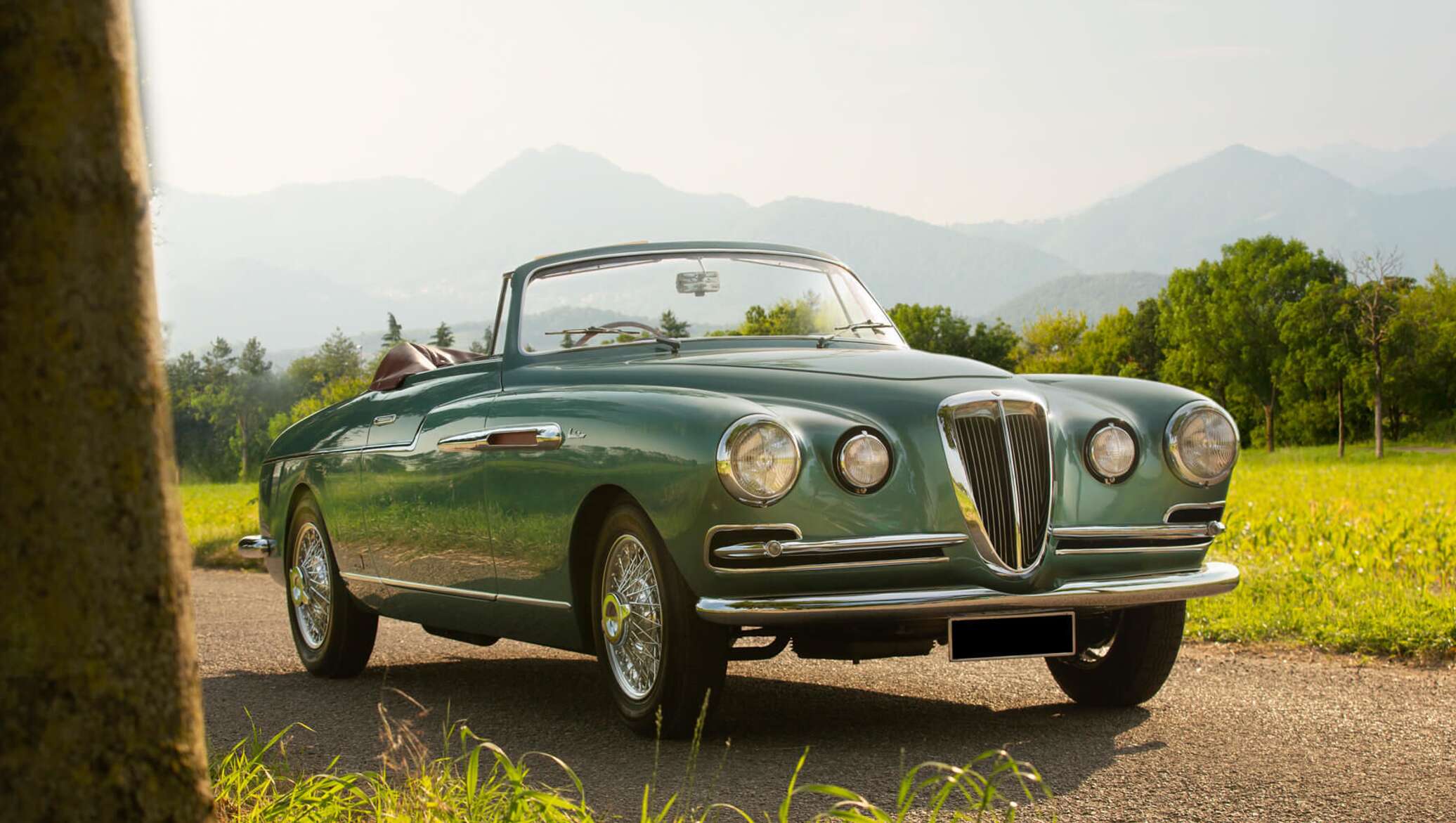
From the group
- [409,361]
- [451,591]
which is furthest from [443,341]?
[451,591]

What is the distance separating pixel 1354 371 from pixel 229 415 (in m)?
90.9

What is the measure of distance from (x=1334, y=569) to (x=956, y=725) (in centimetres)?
579

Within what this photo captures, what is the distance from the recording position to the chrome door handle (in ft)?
Answer: 18.6

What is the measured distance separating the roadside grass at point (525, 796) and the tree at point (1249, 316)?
2679 inches

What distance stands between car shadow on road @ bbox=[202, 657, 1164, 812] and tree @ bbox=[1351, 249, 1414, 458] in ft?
184

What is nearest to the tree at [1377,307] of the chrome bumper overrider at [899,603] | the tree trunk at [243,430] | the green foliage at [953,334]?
the green foliage at [953,334]

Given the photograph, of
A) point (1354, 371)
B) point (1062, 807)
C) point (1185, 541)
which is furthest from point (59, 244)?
point (1354, 371)

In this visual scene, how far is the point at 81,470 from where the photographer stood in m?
2.34

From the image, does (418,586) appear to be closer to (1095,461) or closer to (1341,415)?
(1095,461)

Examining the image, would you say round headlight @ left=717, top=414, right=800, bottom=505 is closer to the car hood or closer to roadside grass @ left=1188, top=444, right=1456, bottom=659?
the car hood

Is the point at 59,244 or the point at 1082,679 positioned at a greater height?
the point at 59,244

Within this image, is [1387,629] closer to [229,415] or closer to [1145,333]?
[1145,333]

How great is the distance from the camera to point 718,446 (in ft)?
16.0

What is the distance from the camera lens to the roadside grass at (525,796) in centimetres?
351
